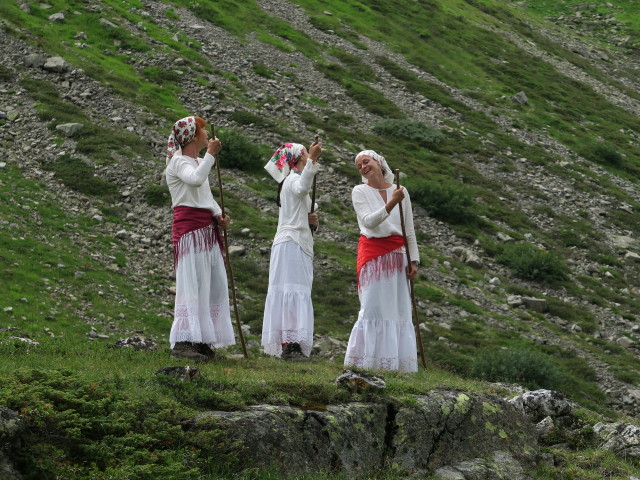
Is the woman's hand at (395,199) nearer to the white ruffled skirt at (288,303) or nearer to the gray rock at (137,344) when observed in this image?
the white ruffled skirt at (288,303)

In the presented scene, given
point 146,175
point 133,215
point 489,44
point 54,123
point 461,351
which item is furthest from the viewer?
point 489,44

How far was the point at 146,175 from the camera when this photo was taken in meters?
25.8

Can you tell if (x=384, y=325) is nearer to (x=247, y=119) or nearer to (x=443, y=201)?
(x=443, y=201)

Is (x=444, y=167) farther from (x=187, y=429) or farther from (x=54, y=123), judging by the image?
(x=187, y=429)

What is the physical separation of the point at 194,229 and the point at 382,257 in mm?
2477

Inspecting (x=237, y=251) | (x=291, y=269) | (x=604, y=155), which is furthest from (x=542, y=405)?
(x=604, y=155)

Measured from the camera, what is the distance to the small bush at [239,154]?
29.4 meters

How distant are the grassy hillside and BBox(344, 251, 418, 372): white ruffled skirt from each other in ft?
2.44

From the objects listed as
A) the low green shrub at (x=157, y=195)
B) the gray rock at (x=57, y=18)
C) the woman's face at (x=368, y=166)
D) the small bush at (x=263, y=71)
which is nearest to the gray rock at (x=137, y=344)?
the woman's face at (x=368, y=166)

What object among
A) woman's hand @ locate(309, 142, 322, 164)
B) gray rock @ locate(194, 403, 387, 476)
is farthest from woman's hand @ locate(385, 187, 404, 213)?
gray rock @ locate(194, 403, 387, 476)

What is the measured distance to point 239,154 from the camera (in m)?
29.4

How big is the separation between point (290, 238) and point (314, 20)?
43103 mm

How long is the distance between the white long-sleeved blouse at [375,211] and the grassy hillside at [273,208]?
A: 1.98 m

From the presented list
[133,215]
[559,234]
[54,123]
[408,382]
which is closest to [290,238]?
[408,382]
